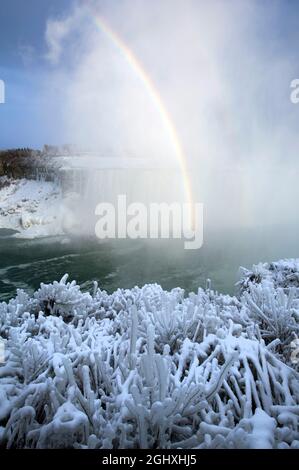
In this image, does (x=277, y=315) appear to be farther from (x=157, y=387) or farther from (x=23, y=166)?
(x=23, y=166)

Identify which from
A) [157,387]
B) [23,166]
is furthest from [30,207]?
[157,387]

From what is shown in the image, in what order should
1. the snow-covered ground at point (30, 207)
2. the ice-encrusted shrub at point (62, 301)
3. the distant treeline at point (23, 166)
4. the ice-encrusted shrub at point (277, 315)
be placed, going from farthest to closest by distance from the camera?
the distant treeline at point (23, 166), the snow-covered ground at point (30, 207), the ice-encrusted shrub at point (62, 301), the ice-encrusted shrub at point (277, 315)

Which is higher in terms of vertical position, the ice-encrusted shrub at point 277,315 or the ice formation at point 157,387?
the ice-encrusted shrub at point 277,315

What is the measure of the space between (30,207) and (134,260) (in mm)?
18577

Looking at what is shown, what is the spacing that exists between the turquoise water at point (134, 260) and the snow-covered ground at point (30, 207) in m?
2.24

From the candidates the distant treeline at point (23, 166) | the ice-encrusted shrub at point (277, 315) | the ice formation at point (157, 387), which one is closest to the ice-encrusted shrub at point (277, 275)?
the ice-encrusted shrub at point (277, 315)

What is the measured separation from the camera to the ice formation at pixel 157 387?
5.04 ft

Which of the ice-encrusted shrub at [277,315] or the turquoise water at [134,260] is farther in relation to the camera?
the turquoise water at [134,260]

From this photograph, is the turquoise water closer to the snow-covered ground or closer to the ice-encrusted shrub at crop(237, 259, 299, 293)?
the snow-covered ground

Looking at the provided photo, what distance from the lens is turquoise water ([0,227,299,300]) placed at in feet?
57.9

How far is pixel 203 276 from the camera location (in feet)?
60.8

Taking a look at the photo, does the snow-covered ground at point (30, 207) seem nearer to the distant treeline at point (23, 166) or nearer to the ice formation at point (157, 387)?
the distant treeline at point (23, 166)

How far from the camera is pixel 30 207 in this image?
35.5 meters

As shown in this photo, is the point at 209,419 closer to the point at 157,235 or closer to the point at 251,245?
the point at 251,245
